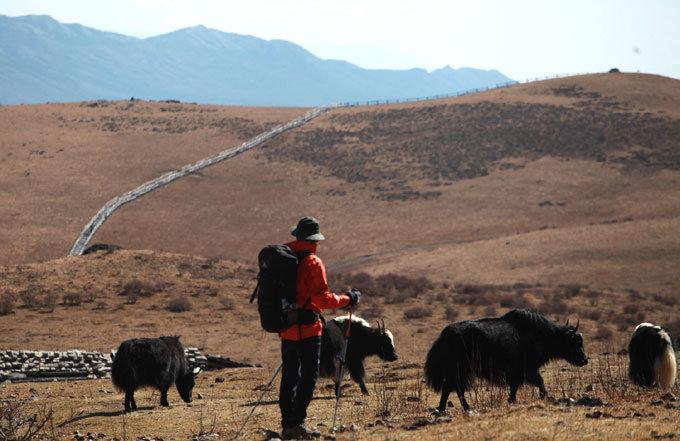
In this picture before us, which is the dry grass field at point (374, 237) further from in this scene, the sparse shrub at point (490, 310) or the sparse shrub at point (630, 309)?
the sparse shrub at point (490, 310)

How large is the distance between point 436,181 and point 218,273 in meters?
34.9

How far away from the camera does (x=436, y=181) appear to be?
6438 cm

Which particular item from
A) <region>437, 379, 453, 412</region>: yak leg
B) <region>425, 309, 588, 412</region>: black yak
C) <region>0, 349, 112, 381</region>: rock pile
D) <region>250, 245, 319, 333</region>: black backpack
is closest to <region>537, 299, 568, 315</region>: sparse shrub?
<region>0, 349, 112, 381</region>: rock pile

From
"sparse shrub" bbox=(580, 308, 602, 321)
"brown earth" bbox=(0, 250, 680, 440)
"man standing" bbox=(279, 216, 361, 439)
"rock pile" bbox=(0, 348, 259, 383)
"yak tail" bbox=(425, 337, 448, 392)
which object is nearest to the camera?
"man standing" bbox=(279, 216, 361, 439)

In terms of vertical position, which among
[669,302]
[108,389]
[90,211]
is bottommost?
[669,302]

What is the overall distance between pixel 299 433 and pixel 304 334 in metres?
1.17

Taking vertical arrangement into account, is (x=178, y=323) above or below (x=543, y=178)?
below

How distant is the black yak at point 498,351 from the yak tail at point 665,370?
4.31ft

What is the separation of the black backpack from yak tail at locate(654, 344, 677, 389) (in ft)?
19.4

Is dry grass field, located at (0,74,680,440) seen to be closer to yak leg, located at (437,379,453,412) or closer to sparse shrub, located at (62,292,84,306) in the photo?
sparse shrub, located at (62,292,84,306)

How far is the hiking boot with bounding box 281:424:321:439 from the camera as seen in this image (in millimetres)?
7543

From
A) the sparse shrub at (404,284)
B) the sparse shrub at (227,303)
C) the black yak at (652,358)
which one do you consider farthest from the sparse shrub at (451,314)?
the black yak at (652,358)

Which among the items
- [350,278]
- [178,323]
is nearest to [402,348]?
[178,323]

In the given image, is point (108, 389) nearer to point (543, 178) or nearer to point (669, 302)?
point (669, 302)
